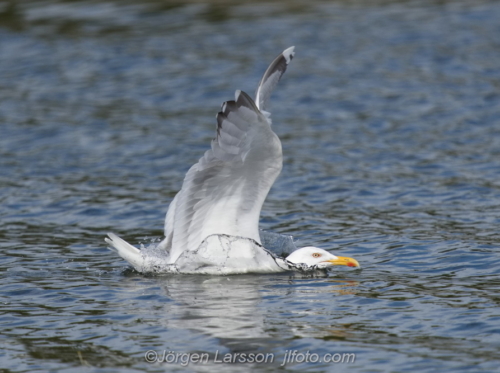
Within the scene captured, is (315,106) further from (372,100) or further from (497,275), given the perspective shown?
(497,275)

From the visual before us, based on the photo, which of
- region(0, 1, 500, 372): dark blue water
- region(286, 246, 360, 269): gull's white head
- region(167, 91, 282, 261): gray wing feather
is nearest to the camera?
region(0, 1, 500, 372): dark blue water

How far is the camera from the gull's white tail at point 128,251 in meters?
9.47

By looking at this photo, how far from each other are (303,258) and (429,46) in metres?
13.1

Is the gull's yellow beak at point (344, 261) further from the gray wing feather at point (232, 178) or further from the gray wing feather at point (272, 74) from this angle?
the gray wing feather at point (272, 74)

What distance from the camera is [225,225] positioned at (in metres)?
9.50

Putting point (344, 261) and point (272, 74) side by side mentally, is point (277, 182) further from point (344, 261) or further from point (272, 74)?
point (344, 261)

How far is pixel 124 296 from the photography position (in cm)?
885

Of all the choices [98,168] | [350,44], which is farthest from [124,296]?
[350,44]

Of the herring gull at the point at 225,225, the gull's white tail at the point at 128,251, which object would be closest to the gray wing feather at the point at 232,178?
→ the herring gull at the point at 225,225

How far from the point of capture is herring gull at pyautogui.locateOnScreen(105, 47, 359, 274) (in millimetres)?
8867

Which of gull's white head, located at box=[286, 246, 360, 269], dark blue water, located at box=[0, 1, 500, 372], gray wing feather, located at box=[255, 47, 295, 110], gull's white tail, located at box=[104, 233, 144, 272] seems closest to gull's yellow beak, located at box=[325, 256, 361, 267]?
gull's white head, located at box=[286, 246, 360, 269]

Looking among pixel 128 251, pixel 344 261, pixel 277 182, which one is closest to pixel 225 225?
pixel 128 251

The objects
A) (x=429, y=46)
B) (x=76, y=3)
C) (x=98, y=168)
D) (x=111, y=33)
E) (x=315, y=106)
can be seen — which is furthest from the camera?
(x=76, y=3)

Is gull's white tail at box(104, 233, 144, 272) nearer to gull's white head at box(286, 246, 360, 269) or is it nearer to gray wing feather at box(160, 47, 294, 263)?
gray wing feather at box(160, 47, 294, 263)
